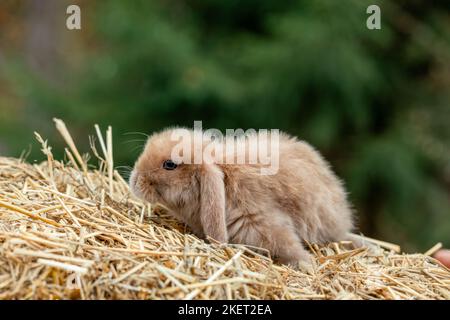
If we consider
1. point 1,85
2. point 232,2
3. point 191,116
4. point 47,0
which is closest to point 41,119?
point 191,116

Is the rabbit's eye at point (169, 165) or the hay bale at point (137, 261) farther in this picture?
the rabbit's eye at point (169, 165)

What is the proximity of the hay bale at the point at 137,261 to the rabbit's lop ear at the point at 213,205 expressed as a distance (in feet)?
Answer: 0.35

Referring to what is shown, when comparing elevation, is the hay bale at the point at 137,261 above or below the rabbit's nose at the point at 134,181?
below

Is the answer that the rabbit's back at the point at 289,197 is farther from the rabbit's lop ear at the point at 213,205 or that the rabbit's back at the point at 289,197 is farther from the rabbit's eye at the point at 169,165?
the rabbit's eye at the point at 169,165

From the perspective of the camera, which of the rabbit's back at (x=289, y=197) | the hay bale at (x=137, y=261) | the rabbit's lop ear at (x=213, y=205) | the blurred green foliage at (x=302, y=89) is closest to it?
the hay bale at (x=137, y=261)

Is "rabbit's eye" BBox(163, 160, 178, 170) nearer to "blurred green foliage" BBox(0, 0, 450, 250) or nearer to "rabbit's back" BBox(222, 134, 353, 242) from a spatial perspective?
"rabbit's back" BBox(222, 134, 353, 242)

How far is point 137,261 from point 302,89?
486cm

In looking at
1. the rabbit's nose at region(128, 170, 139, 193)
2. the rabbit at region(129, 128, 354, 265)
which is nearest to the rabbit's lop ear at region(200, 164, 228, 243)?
the rabbit at region(129, 128, 354, 265)

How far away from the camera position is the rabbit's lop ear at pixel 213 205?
9.35 ft

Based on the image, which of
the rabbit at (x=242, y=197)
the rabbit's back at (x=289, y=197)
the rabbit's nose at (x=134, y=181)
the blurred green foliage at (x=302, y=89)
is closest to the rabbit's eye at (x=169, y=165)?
the rabbit at (x=242, y=197)

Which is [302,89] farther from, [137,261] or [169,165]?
[137,261]

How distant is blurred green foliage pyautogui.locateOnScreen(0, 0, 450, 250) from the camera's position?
21.9ft

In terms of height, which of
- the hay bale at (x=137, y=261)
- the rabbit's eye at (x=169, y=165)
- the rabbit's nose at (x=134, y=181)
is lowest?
the hay bale at (x=137, y=261)

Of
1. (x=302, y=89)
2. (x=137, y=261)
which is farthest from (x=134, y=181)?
(x=302, y=89)
